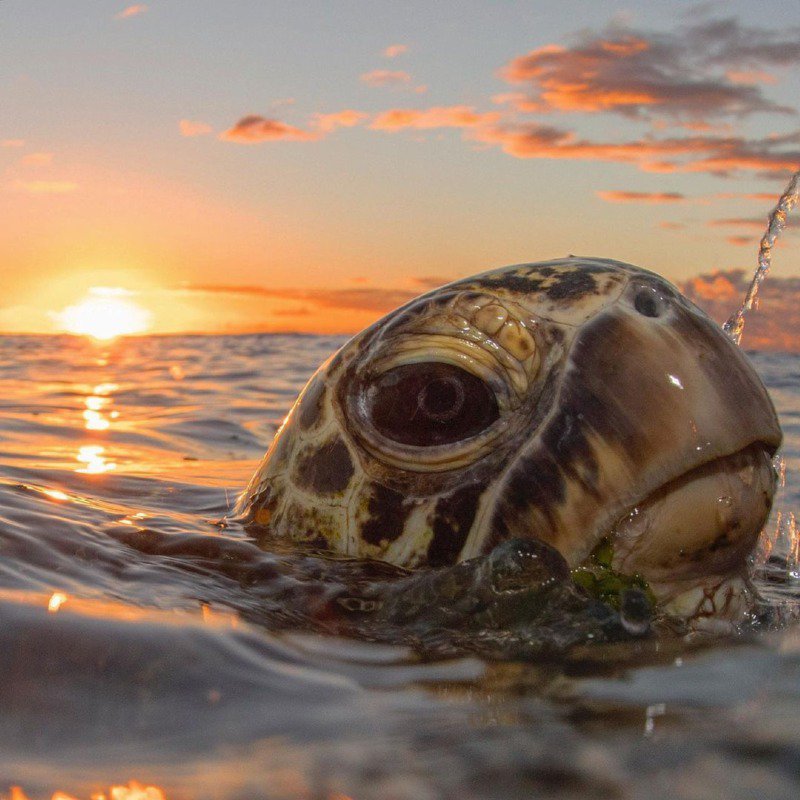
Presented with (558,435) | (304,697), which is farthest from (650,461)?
(304,697)

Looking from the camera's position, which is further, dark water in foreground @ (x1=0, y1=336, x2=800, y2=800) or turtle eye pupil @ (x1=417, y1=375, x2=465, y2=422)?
turtle eye pupil @ (x1=417, y1=375, x2=465, y2=422)

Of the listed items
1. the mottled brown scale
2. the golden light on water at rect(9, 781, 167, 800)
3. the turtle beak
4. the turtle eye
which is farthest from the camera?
the mottled brown scale

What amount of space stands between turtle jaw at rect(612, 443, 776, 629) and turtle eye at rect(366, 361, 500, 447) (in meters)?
0.39

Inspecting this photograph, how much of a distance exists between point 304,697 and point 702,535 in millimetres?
960

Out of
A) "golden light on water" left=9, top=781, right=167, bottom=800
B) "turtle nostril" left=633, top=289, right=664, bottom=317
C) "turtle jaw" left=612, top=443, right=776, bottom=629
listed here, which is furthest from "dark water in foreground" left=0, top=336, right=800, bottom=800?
"turtle nostril" left=633, top=289, right=664, bottom=317

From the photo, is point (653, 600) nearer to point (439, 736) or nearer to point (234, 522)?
point (439, 736)

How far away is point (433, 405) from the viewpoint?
216cm

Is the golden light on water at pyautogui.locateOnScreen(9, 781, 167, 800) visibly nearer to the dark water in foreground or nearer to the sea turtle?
the dark water in foreground

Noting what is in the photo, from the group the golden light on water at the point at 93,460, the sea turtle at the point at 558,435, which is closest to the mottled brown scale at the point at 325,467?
the sea turtle at the point at 558,435

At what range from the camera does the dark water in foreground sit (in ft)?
4.26

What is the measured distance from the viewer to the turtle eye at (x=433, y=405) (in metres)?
2.13

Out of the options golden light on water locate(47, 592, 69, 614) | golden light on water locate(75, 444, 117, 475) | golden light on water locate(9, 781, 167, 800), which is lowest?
golden light on water locate(9, 781, 167, 800)

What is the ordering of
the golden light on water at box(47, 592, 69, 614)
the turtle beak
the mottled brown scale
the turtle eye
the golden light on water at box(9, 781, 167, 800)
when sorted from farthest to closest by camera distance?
the mottled brown scale < the turtle eye < the turtle beak < the golden light on water at box(47, 592, 69, 614) < the golden light on water at box(9, 781, 167, 800)

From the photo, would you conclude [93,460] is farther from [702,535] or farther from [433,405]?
[702,535]
